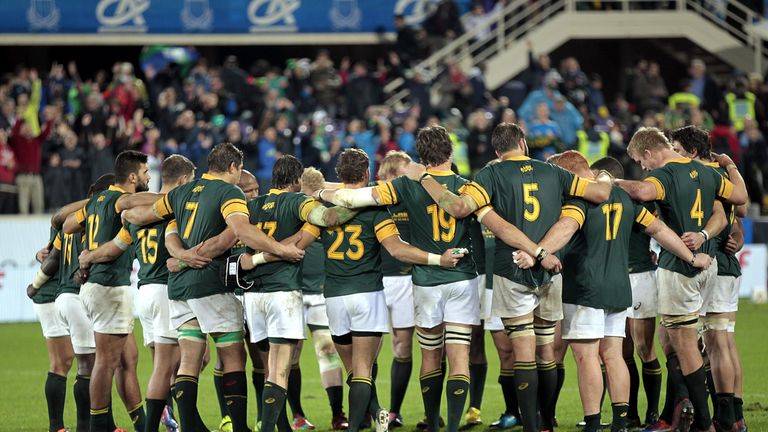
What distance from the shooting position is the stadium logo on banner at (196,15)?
27.3 metres

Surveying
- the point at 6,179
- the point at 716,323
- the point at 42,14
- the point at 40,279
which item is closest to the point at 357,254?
the point at 716,323

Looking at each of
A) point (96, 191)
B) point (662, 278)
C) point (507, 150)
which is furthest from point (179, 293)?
point (662, 278)

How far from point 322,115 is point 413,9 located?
5135mm

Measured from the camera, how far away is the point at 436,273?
372 inches

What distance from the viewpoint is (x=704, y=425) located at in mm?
9641

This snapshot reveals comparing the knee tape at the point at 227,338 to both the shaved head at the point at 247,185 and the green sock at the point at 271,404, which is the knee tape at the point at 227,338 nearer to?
the green sock at the point at 271,404

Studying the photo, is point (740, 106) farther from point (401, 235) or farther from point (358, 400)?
point (358, 400)

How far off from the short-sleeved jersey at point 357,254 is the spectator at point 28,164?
14.3 m

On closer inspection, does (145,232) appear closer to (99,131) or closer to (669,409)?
(669,409)

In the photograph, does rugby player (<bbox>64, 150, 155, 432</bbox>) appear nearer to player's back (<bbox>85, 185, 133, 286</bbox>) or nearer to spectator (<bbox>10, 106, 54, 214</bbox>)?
player's back (<bbox>85, 185, 133, 286</bbox>)

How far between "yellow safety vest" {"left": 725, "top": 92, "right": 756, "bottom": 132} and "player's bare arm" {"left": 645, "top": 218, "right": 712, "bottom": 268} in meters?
16.3

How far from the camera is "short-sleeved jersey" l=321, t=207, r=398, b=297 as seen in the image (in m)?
9.59

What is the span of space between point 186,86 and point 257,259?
15861 millimetres

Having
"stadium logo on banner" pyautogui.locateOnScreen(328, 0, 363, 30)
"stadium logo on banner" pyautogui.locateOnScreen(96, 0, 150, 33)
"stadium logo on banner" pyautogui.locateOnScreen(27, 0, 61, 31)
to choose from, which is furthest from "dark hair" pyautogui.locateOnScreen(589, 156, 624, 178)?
"stadium logo on banner" pyautogui.locateOnScreen(27, 0, 61, 31)
